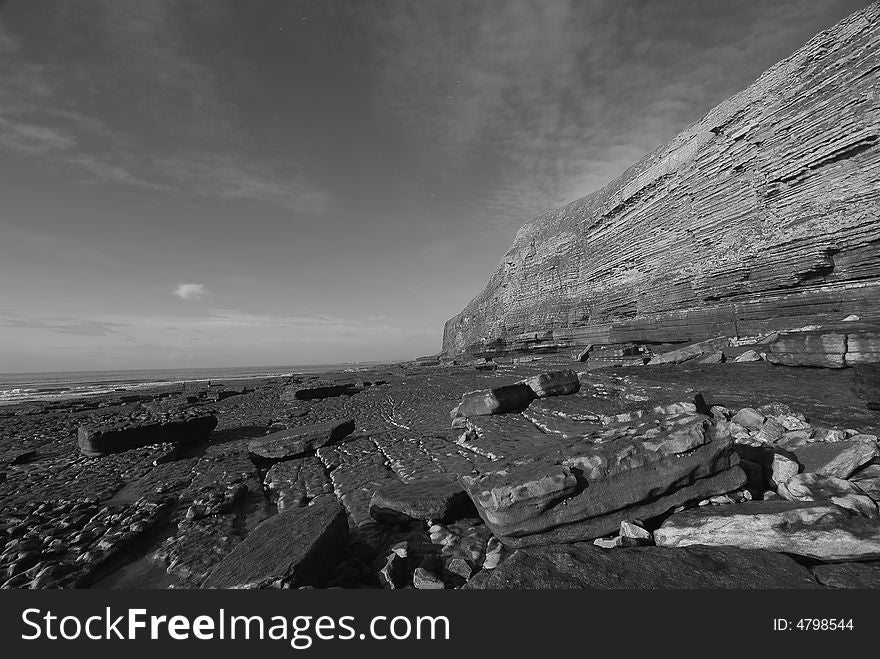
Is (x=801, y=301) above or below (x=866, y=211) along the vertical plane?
below

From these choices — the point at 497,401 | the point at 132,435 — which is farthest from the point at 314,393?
the point at 497,401

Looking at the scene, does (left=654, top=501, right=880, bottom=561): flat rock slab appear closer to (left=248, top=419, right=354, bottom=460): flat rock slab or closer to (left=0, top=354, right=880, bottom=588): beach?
(left=0, top=354, right=880, bottom=588): beach

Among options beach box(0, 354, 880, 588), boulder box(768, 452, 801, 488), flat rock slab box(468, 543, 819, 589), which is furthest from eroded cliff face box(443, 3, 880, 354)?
flat rock slab box(468, 543, 819, 589)

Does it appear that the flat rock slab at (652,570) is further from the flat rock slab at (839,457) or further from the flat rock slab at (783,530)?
the flat rock slab at (839,457)

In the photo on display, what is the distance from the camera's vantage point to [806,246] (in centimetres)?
1759

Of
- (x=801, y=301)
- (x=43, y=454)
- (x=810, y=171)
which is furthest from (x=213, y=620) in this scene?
(x=810, y=171)

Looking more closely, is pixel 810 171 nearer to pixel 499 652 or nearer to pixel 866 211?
pixel 866 211

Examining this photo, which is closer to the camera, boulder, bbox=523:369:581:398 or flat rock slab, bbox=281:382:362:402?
boulder, bbox=523:369:581:398

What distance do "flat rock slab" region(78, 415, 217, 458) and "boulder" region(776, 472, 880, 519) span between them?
13.2 m

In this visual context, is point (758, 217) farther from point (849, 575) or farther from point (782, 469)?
point (849, 575)

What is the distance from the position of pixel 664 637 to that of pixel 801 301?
2341 centimetres

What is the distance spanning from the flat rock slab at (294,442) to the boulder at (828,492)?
8.06 metres

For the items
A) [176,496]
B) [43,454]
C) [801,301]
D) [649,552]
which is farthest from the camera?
[801,301]

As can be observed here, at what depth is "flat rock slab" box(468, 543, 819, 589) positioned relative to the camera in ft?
8.02
